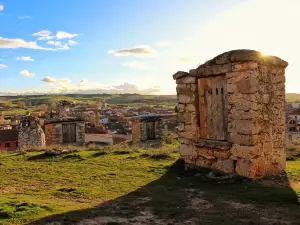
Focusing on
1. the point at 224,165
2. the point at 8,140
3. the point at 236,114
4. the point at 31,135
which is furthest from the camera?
the point at 8,140

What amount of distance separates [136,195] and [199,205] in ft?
4.63

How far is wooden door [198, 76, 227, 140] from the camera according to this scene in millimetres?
8516

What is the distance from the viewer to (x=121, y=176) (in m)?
8.58

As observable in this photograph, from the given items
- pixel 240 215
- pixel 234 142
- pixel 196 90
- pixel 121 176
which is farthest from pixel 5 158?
pixel 240 215

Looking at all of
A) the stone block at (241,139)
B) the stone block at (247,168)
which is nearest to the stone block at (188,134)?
the stone block at (241,139)

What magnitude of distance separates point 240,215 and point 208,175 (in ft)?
9.71

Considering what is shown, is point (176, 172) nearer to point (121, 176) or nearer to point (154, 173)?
point (154, 173)

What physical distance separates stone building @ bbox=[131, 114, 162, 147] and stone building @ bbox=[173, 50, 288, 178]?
9909 millimetres

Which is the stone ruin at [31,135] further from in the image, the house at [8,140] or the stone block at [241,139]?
the stone block at [241,139]

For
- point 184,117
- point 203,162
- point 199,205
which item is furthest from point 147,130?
point 199,205

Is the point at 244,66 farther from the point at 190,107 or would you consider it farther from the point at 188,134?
the point at 188,134

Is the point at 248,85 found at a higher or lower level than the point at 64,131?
A: higher

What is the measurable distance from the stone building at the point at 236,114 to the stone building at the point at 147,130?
9909 mm

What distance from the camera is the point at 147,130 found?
19625 mm
